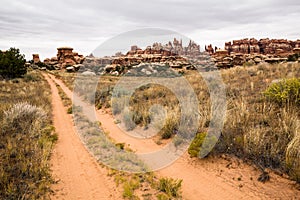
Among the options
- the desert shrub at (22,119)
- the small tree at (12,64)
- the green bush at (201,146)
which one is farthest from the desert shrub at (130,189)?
the small tree at (12,64)

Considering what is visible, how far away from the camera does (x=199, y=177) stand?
4727mm

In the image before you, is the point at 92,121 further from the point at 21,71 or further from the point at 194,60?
the point at 194,60

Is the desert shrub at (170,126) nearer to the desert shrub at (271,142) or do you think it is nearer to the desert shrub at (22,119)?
the desert shrub at (271,142)

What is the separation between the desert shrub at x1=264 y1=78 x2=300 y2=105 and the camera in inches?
260

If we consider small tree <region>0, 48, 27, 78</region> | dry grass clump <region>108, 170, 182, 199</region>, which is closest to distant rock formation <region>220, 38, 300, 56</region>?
small tree <region>0, 48, 27, 78</region>

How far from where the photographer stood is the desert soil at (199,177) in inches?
159

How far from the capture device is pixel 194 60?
157 feet

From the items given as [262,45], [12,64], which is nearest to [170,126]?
[12,64]

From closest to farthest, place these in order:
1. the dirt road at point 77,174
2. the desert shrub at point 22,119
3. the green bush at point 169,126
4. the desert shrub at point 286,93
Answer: the dirt road at point 77,174 < the desert shrub at point 286,93 < the green bush at point 169,126 < the desert shrub at point 22,119

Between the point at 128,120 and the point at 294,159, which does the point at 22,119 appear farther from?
the point at 294,159

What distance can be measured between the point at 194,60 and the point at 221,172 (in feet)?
148

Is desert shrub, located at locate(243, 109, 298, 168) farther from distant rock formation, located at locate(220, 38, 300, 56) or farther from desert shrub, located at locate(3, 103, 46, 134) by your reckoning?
distant rock formation, located at locate(220, 38, 300, 56)

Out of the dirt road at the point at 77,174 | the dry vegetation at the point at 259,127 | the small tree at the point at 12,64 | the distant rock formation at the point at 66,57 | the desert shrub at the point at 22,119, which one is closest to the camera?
the dirt road at the point at 77,174

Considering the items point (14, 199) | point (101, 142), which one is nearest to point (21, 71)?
point (101, 142)
